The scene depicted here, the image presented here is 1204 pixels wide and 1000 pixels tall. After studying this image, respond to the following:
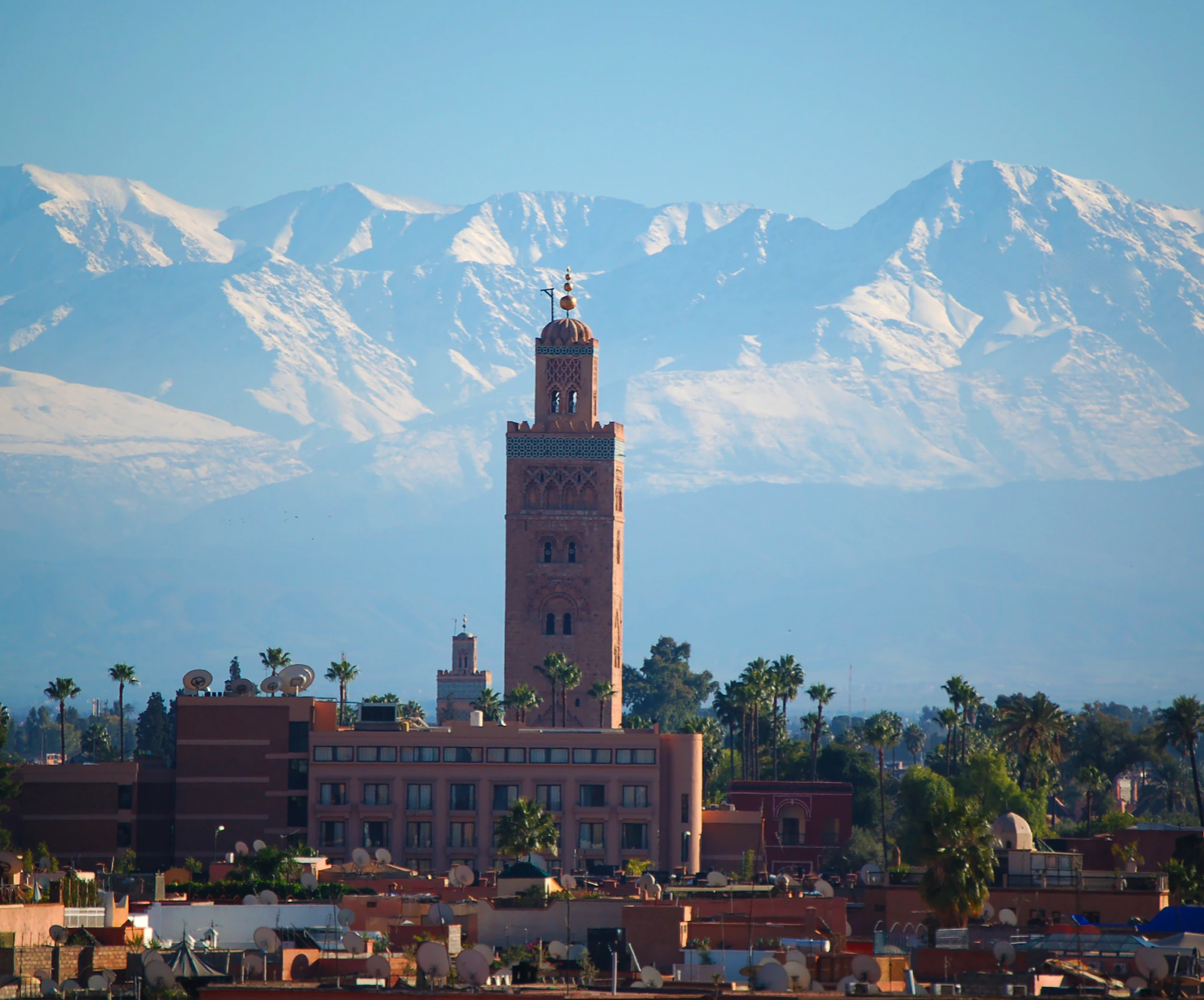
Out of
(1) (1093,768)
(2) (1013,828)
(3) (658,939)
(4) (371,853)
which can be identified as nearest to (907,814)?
(1) (1093,768)

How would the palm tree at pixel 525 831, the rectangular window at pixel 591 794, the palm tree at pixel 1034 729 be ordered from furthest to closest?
the palm tree at pixel 1034 729 → the rectangular window at pixel 591 794 → the palm tree at pixel 525 831

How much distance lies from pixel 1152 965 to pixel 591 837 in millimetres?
70071

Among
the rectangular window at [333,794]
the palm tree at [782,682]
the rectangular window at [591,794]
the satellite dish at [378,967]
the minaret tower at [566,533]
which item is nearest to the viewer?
the satellite dish at [378,967]

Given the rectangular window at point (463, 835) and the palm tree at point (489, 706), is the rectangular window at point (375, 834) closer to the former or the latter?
the rectangular window at point (463, 835)

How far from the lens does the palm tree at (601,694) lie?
143 meters

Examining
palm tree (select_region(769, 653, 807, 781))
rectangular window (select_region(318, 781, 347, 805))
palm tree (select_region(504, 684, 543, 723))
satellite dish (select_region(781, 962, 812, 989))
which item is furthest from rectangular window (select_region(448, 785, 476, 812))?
satellite dish (select_region(781, 962, 812, 989))

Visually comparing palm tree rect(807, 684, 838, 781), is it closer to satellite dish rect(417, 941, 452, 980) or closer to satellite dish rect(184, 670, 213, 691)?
satellite dish rect(184, 670, 213, 691)

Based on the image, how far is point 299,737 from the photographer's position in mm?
119688

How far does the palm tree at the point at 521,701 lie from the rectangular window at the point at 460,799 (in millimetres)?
18439

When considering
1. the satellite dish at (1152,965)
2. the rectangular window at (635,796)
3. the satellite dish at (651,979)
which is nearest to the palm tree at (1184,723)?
the rectangular window at (635,796)

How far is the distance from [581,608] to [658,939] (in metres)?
79.8

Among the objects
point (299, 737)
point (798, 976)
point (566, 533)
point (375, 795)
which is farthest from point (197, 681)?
point (798, 976)

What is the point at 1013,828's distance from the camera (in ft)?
290

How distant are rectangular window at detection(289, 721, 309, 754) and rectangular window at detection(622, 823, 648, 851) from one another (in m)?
17.5
